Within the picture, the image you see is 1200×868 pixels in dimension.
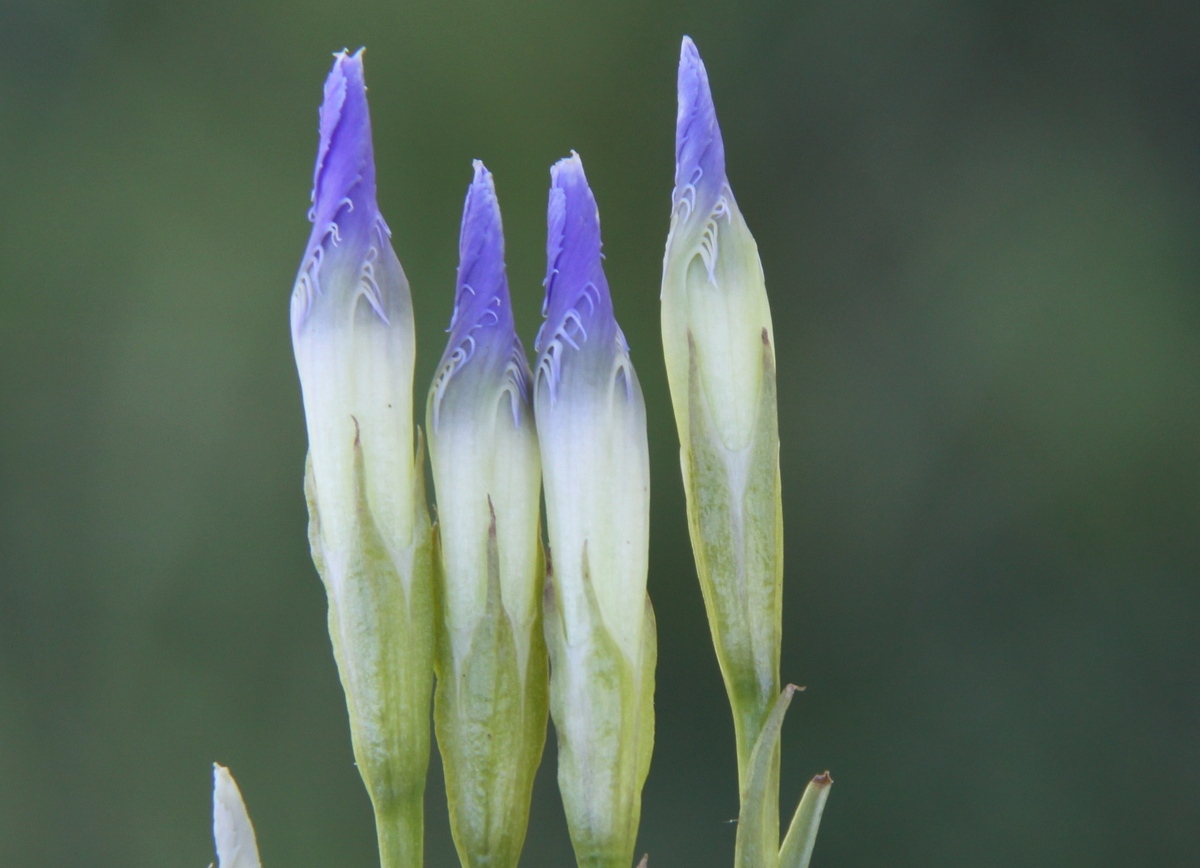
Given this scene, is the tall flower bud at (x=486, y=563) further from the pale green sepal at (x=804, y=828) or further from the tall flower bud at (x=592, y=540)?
the pale green sepal at (x=804, y=828)

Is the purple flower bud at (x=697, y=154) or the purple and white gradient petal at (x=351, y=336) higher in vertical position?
the purple flower bud at (x=697, y=154)

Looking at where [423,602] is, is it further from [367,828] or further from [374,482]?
[367,828]

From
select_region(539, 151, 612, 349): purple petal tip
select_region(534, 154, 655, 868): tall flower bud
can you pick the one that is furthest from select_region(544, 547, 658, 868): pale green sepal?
select_region(539, 151, 612, 349): purple petal tip

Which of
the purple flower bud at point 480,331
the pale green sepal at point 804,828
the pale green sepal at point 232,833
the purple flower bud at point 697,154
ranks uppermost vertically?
the purple flower bud at point 697,154

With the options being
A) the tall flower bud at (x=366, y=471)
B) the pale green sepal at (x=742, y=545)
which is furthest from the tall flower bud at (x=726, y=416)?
the tall flower bud at (x=366, y=471)

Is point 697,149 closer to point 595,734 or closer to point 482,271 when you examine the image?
point 482,271

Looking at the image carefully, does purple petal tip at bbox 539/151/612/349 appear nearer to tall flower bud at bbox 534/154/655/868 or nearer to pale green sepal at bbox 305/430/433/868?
tall flower bud at bbox 534/154/655/868
